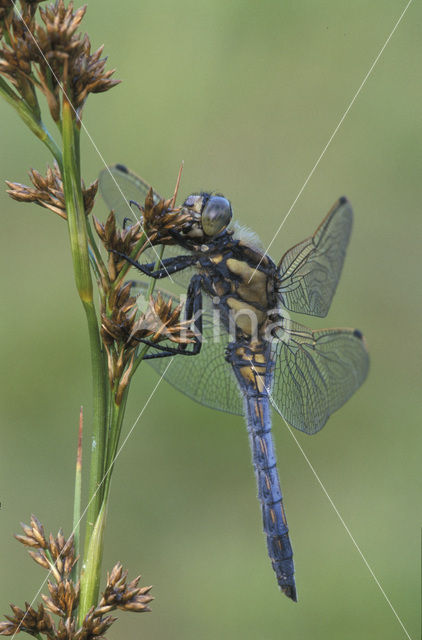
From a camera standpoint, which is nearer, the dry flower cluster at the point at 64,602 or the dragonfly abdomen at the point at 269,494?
the dry flower cluster at the point at 64,602

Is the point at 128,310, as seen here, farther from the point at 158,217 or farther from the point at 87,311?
the point at 158,217

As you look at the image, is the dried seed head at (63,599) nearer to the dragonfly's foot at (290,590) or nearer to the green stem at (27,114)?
the green stem at (27,114)

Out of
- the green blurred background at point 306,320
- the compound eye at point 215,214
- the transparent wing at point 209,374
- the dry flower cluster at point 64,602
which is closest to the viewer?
the dry flower cluster at point 64,602

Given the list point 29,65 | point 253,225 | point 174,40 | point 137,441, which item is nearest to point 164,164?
point 253,225

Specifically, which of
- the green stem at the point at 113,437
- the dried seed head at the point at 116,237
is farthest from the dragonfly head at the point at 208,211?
the green stem at the point at 113,437

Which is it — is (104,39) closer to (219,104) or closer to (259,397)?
(219,104)

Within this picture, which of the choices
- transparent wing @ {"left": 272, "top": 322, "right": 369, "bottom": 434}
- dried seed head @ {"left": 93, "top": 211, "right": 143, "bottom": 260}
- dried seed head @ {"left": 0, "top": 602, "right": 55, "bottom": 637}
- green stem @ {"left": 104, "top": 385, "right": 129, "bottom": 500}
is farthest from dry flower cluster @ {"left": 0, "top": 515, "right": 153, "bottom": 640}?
transparent wing @ {"left": 272, "top": 322, "right": 369, "bottom": 434}

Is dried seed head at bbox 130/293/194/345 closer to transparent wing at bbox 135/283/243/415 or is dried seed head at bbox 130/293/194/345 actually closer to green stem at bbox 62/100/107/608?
green stem at bbox 62/100/107/608
